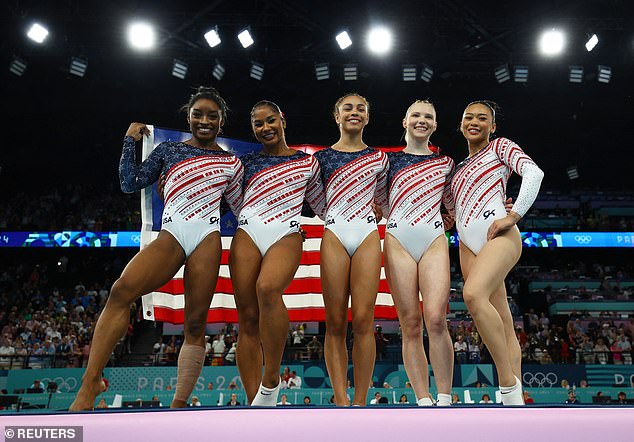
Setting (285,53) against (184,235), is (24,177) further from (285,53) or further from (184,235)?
(184,235)

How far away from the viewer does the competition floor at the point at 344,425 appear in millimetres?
3098

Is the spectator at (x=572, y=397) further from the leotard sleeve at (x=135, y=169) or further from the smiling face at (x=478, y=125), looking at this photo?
the leotard sleeve at (x=135, y=169)

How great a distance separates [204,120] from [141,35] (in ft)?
27.9

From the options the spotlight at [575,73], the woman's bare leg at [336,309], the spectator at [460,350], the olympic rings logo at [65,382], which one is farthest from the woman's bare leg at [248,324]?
the spotlight at [575,73]

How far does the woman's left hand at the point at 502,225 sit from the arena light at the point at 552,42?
9.24m

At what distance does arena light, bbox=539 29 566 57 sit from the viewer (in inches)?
487

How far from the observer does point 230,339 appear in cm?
1282

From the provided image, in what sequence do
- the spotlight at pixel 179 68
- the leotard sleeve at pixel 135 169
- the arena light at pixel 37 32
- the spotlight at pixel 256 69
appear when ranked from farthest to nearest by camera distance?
the spotlight at pixel 256 69, the spotlight at pixel 179 68, the arena light at pixel 37 32, the leotard sleeve at pixel 135 169

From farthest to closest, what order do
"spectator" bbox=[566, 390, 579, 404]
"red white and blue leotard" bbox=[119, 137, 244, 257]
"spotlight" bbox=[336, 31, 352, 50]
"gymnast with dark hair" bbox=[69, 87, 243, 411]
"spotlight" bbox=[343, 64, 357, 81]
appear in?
1. "spotlight" bbox=[343, 64, 357, 81]
2. "spotlight" bbox=[336, 31, 352, 50]
3. "spectator" bbox=[566, 390, 579, 404]
4. "red white and blue leotard" bbox=[119, 137, 244, 257]
5. "gymnast with dark hair" bbox=[69, 87, 243, 411]

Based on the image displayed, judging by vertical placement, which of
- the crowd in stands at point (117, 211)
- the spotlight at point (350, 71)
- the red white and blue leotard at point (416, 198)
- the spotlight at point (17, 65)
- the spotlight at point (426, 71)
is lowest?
the red white and blue leotard at point (416, 198)

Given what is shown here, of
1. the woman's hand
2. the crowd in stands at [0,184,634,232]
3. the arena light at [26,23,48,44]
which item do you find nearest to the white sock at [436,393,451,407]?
the woman's hand

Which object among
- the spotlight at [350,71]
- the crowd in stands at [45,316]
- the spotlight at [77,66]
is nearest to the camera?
the crowd in stands at [45,316]

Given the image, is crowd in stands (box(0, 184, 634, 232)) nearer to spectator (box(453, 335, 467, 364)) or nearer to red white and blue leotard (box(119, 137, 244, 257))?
spectator (box(453, 335, 467, 364))

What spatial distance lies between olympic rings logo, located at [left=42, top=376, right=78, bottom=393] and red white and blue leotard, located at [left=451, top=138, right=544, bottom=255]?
8.66m
